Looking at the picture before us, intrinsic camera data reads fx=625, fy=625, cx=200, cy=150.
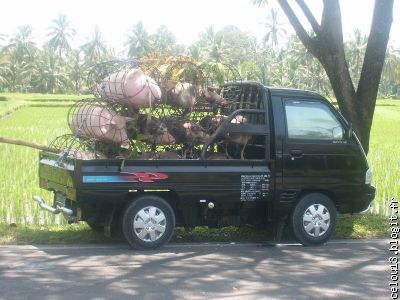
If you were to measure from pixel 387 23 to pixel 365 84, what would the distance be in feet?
3.17

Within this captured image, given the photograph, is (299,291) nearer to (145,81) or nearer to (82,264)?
(82,264)

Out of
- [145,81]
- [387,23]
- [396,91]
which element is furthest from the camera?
[396,91]

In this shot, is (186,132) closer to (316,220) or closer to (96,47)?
(316,220)

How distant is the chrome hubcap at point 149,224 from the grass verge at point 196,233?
727mm

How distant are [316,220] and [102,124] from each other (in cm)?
298

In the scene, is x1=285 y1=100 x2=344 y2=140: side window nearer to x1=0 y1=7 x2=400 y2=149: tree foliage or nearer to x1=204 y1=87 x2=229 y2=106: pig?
x1=204 y1=87 x2=229 y2=106: pig

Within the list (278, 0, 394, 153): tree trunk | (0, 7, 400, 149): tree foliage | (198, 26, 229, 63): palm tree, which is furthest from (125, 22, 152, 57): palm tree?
(278, 0, 394, 153): tree trunk

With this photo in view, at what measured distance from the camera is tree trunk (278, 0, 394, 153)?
9484mm

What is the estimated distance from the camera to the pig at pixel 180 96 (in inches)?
305

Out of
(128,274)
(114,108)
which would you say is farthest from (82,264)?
(114,108)

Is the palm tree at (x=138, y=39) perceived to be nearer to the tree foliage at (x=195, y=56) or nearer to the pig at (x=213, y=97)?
the tree foliage at (x=195, y=56)

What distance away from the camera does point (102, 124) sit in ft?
23.6

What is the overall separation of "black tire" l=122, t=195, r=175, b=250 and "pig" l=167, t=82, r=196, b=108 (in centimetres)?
124

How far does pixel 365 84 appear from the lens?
31.7ft
